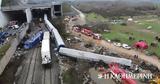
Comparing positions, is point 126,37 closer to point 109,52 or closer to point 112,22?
point 109,52

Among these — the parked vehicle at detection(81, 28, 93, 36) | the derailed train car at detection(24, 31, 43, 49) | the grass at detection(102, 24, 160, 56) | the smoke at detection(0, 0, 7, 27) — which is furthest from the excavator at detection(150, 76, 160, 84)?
the smoke at detection(0, 0, 7, 27)

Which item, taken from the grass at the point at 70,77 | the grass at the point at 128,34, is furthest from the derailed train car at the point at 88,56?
the grass at the point at 128,34

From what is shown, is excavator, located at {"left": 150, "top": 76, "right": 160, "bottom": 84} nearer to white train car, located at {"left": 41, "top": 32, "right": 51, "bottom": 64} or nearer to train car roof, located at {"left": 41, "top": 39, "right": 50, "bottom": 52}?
Result: white train car, located at {"left": 41, "top": 32, "right": 51, "bottom": 64}

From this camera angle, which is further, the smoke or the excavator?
the smoke

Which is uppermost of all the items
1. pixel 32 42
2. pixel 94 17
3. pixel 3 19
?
pixel 32 42

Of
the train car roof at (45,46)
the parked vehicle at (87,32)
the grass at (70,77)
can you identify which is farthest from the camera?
the parked vehicle at (87,32)

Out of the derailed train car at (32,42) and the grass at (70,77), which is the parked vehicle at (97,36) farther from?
the grass at (70,77)

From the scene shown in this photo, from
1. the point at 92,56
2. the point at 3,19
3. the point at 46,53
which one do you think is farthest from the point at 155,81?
the point at 3,19

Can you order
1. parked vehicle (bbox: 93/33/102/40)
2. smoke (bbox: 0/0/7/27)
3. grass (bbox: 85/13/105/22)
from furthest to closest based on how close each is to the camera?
1. grass (bbox: 85/13/105/22)
2. smoke (bbox: 0/0/7/27)
3. parked vehicle (bbox: 93/33/102/40)

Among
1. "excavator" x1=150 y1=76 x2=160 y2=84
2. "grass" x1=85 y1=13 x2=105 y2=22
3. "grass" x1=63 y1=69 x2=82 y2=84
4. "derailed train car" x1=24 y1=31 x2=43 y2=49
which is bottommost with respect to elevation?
"grass" x1=85 y1=13 x2=105 y2=22

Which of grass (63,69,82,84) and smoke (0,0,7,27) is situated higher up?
grass (63,69,82,84)

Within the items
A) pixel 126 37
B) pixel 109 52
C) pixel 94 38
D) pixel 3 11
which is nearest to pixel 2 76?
pixel 109 52

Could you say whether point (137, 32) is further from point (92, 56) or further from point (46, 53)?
point (46, 53)
